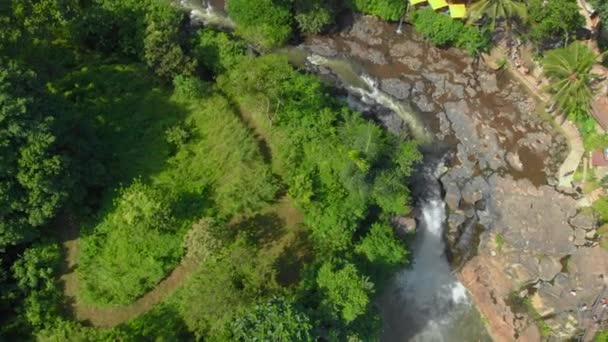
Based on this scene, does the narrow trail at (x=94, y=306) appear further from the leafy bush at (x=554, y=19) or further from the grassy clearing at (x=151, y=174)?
the leafy bush at (x=554, y=19)

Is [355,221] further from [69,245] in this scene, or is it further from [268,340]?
[69,245]

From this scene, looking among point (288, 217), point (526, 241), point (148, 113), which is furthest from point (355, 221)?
point (148, 113)

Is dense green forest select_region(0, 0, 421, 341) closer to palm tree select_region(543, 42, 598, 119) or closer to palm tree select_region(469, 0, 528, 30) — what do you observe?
palm tree select_region(469, 0, 528, 30)

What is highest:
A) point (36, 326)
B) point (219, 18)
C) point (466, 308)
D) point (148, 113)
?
point (219, 18)

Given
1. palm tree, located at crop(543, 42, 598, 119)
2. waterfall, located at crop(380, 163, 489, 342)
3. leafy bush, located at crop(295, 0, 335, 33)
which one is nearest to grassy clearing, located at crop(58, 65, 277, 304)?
leafy bush, located at crop(295, 0, 335, 33)

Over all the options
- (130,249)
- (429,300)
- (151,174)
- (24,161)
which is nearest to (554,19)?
(429,300)

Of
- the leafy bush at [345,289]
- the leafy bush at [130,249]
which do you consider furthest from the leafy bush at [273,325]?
the leafy bush at [130,249]
